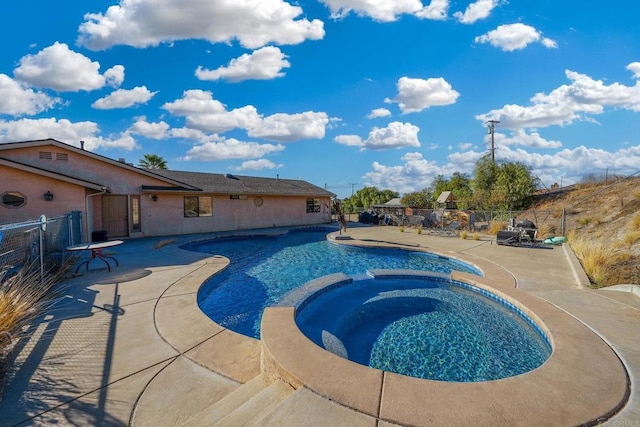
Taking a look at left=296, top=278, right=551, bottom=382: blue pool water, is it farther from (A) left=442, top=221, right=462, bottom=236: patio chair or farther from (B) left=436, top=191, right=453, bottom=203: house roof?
(B) left=436, top=191, right=453, bottom=203: house roof

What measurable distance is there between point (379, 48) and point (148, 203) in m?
14.6

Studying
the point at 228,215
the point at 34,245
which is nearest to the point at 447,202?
the point at 228,215

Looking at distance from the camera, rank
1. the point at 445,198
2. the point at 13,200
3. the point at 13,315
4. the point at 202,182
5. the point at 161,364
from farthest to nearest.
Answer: the point at 445,198, the point at 202,182, the point at 13,200, the point at 13,315, the point at 161,364

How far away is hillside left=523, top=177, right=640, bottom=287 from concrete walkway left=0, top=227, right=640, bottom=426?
1.21 metres

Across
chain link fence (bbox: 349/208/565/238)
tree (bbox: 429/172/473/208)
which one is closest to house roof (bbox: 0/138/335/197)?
chain link fence (bbox: 349/208/565/238)

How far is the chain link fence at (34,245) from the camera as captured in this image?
201 inches

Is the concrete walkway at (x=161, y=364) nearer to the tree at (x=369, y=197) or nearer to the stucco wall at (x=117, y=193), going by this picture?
the stucco wall at (x=117, y=193)

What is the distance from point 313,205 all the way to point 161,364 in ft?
62.6

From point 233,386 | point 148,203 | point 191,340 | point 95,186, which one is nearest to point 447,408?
point 233,386

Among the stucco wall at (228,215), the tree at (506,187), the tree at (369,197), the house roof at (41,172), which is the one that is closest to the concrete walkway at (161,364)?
the house roof at (41,172)

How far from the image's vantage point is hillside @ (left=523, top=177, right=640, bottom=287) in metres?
6.62

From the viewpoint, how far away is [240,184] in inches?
742

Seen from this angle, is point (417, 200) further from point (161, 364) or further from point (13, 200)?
point (161, 364)

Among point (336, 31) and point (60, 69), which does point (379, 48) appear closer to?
point (336, 31)
